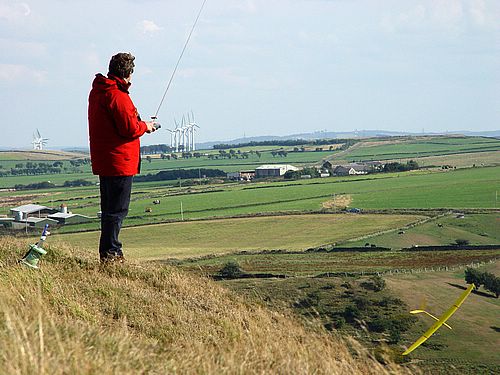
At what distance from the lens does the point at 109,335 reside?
5.24m

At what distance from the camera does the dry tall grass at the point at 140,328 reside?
4.48 meters

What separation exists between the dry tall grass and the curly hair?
204 cm

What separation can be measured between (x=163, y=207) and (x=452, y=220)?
84.6 feet

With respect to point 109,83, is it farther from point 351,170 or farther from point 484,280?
point 351,170

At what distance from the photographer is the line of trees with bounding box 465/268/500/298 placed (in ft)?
83.1

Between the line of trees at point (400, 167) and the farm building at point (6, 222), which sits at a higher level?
the farm building at point (6, 222)

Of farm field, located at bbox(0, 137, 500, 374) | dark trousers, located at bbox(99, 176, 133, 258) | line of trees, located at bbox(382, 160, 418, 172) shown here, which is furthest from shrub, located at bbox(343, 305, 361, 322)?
line of trees, located at bbox(382, 160, 418, 172)

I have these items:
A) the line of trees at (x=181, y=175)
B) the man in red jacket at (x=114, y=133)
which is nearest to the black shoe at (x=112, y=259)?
the man in red jacket at (x=114, y=133)

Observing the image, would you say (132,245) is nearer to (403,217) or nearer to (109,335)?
(403,217)

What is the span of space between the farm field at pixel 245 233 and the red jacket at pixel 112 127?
30.2m

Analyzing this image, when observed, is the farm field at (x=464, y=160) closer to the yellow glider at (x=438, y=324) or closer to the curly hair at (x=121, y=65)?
the curly hair at (x=121, y=65)

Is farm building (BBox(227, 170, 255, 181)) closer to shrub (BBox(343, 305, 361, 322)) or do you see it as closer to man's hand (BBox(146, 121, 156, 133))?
shrub (BBox(343, 305, 361, 322))

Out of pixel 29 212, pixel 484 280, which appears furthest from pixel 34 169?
pixel 484 280

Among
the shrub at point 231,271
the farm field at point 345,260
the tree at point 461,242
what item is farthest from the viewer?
the tree at point 461,242
